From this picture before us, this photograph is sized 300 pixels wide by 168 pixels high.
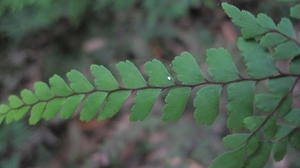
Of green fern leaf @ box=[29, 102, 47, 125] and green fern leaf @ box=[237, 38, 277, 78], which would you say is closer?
green fern leaf @ box=[237, 38, 277, 78]

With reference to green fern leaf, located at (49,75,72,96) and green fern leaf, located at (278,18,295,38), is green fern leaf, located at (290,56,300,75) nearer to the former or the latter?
green fern leaf, located at (278,18,295,38)

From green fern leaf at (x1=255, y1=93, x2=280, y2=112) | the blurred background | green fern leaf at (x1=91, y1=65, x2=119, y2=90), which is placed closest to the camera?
green fern leaf at (x1=255, y1=93, x2=280, y2=112)

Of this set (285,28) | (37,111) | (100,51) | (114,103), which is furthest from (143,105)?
(100,51)

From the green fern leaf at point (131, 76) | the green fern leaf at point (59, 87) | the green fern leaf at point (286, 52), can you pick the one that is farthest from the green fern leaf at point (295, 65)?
the green fern leaf at point (59, 87)

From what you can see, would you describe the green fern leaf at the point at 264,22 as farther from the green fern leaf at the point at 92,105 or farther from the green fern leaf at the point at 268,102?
the green fern leaf at the point at 92,105

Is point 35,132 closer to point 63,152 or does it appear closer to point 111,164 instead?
point 63,152

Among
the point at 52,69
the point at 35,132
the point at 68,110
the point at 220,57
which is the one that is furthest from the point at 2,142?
the point at 220,57

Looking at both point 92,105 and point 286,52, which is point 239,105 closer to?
point 286,52

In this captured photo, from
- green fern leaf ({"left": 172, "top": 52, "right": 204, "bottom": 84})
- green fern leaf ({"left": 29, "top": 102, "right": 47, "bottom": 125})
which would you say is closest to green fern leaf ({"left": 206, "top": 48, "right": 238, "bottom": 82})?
green fern leaf ({"left": 172, "top": 52, "right": 204, "bottom": 84})
